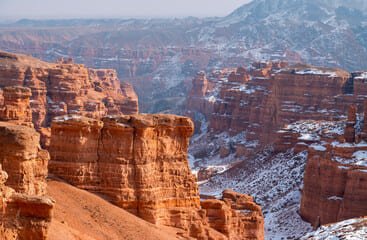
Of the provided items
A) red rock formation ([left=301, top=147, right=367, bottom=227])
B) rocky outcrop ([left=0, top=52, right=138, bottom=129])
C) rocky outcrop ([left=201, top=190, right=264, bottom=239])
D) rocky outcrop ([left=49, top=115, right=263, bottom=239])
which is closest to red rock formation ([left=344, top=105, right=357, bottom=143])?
red rock formation ([left=301, top=147, right=367, bottom=227])

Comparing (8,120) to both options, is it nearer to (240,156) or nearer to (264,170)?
(264,170)

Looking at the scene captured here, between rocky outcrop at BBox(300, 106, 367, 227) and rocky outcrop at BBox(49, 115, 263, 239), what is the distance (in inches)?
808

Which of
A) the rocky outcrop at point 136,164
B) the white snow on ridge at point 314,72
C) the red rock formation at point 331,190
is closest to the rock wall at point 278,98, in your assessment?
the white snow on ridge at point 314,72

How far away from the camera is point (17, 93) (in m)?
56.2

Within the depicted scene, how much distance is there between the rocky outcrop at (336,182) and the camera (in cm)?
6234

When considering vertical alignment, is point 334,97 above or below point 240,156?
above

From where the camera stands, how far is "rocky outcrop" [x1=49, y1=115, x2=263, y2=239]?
129ft

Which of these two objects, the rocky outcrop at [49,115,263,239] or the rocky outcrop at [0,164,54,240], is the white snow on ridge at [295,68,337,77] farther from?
the rocky outcrop at [0,164,54,240]

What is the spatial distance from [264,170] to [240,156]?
26512mm

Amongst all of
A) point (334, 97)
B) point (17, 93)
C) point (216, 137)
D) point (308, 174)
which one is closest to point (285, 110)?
point (334, 97)

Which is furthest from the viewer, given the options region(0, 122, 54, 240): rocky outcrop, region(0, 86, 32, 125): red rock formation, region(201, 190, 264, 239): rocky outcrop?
region(0, 86, 32, 125): red rock formation

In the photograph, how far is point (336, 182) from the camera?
64.8 m

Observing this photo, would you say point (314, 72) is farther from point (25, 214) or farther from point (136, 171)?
point (25, 214)

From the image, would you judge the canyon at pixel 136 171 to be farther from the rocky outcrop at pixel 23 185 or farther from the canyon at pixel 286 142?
the canyon at pixel 286 142
